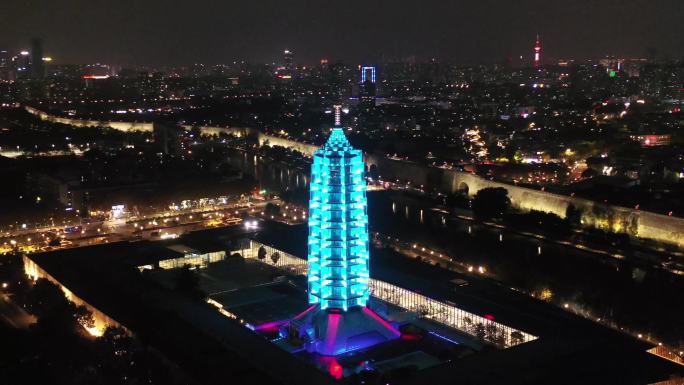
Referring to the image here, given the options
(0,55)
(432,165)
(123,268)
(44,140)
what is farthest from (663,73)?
(0,55)

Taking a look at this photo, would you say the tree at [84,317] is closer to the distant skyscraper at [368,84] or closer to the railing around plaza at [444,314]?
the railing around plaza at [444,314]

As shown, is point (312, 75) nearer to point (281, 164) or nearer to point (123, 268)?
point (281, 164)

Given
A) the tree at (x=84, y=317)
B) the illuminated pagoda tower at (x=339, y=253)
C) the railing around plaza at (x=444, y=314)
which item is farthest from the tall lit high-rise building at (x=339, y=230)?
the tree at (x=84, y=317)

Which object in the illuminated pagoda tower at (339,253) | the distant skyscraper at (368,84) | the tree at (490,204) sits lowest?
the tree at (490,204)

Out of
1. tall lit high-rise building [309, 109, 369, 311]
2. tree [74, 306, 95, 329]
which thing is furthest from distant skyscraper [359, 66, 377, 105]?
tree [74, 306, 95, 329]

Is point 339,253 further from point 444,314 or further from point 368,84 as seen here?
point 368,84

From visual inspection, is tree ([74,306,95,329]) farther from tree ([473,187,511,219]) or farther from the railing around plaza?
tree ([473,187,511,219])

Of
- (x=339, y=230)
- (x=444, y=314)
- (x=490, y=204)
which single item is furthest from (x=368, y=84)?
(x=339, y=230)

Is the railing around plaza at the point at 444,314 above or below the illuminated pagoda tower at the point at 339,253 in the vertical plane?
below
